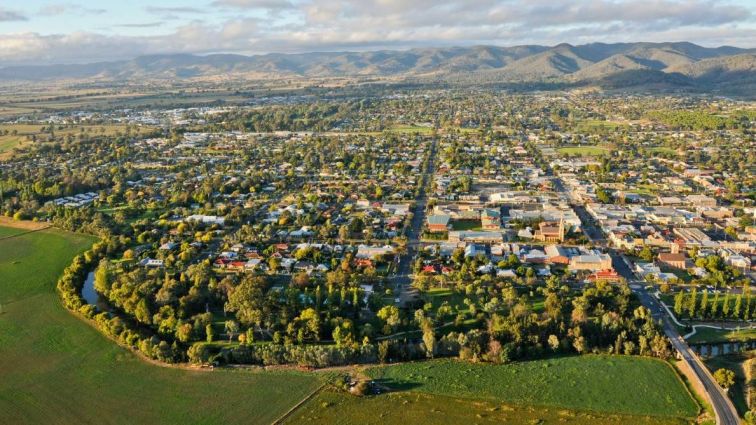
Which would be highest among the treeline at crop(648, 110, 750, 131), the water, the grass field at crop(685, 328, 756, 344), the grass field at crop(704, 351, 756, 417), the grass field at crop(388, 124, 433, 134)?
the treeline at crop(648, 110, 750, 131)

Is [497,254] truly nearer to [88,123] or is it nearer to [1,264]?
[1,264]

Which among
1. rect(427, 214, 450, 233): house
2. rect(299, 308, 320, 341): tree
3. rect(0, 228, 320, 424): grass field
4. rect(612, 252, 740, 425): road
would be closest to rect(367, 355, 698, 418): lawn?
rect(612, 252, 740, 425): road

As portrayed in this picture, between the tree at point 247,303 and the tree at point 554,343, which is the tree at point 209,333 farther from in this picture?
the tree at point 554,343

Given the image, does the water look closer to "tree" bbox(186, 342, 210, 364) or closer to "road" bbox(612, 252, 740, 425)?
"tree" bbox(186, 342, 210, 364)

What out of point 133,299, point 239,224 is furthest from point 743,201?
point 133,299

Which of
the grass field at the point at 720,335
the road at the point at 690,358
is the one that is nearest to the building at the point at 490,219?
the road at the point at 690,358
